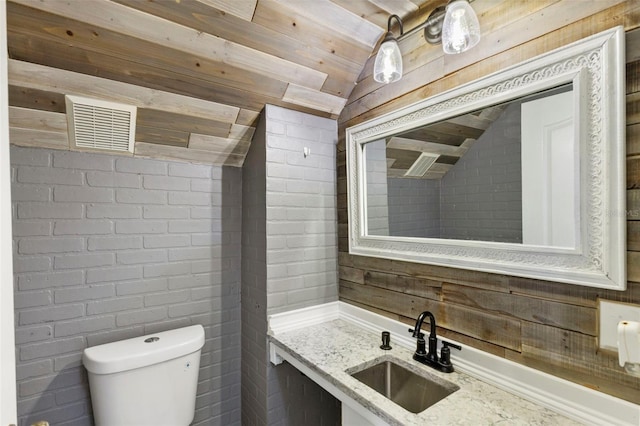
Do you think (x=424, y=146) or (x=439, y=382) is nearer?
(x=439, y=382)

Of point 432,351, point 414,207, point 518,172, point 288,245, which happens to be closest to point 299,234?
point 288,245

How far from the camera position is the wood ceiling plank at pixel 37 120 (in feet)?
4.22

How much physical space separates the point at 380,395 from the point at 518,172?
2.99 feet

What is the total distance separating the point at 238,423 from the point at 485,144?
203cm

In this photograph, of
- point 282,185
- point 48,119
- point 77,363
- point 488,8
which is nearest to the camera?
point 488,8

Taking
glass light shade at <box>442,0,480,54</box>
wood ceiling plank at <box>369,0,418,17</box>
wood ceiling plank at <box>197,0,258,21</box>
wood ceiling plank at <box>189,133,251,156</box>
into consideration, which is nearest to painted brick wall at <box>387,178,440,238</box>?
glass light shade at <box>442,0,480,54</box>

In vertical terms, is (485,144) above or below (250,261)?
above

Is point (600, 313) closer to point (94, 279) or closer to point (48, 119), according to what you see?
point (94, 279)

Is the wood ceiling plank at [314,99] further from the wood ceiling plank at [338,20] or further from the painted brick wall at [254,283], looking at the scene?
the wood ceiling plank at [338,20]

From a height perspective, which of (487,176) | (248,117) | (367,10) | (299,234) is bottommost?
(299,234)

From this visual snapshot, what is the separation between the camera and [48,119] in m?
1.33

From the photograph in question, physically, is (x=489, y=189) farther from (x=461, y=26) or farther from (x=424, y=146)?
(x=461, y=26)

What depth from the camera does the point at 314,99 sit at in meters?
1.69

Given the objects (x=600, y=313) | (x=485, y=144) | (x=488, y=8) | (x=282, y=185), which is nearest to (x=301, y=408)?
(x=282, y=185)
